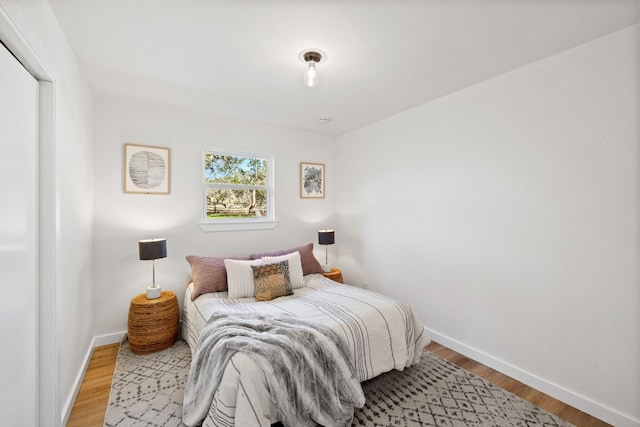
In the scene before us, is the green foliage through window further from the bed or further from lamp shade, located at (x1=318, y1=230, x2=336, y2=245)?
the bed

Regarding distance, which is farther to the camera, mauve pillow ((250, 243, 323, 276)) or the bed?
mauve pillow ((250, 243, 323, 276))

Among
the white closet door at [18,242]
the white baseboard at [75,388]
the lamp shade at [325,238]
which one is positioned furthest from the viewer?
the lamp shade at [325,238]

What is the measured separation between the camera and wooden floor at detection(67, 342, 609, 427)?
190 cm

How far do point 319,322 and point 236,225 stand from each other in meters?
2.01

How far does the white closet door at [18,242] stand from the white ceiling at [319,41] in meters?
0.68

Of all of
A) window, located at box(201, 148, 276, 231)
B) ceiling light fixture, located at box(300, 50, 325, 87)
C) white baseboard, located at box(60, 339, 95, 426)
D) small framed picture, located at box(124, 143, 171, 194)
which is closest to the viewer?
white baseboard, located at box(60, 339, 95, 426)

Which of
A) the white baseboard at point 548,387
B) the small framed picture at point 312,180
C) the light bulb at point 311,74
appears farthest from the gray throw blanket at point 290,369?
the small framed picture at point 312,180

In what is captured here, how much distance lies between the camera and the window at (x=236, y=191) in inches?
140

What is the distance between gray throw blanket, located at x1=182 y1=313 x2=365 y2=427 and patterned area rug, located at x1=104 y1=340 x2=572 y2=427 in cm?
21

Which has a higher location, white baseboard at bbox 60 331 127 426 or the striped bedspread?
the striped bedspread

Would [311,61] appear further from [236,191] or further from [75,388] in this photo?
[75,388]

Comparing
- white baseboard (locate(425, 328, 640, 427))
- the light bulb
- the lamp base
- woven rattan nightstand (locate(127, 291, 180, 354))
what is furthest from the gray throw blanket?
the light bulb

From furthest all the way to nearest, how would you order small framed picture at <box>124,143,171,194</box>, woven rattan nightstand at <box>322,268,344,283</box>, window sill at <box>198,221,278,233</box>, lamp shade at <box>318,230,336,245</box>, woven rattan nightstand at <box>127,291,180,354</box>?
lamp shade at <box>318,230,336,245</box> < woven rattan nightstand at <box>322,268,344,283</box> < window sill at <box>198,221,278,233</box> < small framed picture at <box>124,143,171,194</box> < woven rattan nightstand at <box>127,291,180,354</box>

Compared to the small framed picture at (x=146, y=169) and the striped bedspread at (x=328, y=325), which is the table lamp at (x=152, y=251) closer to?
the striped bedspread at (x=328, y=325)
